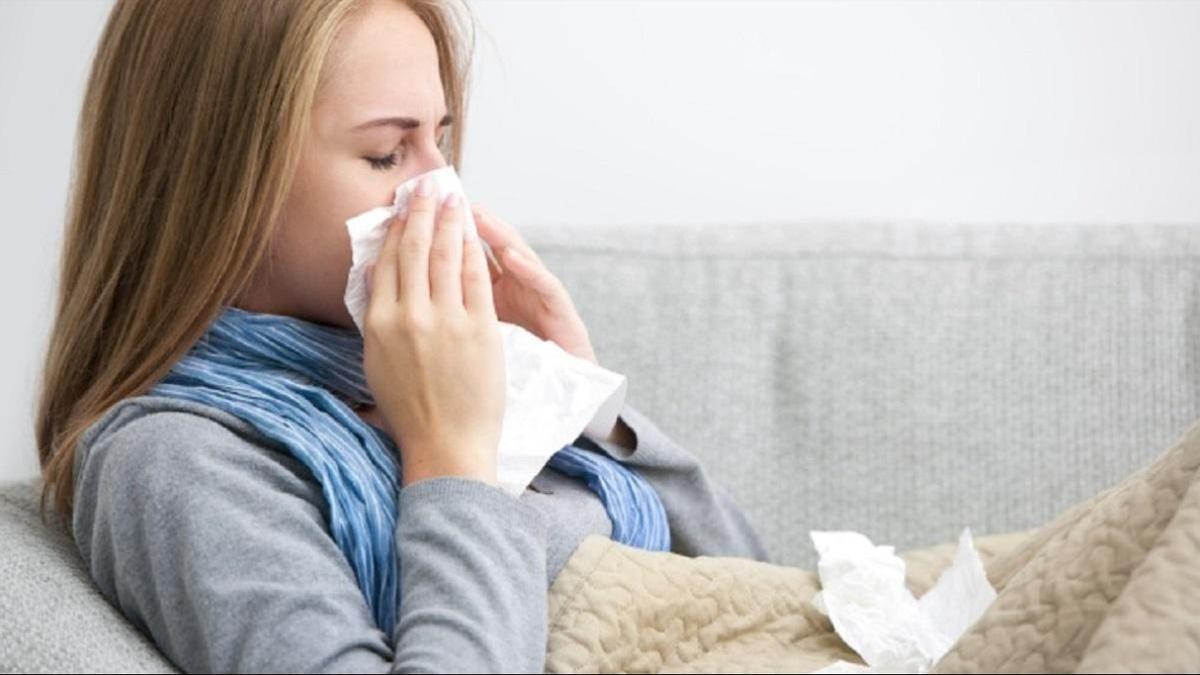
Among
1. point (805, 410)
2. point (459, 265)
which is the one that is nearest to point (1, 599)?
point (459, 265)

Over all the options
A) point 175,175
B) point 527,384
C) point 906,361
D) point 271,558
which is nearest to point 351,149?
point 175,175

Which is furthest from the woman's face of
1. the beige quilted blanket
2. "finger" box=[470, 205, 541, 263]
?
the beige quilted blanket

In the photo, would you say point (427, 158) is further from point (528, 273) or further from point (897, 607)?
point (897, 607)

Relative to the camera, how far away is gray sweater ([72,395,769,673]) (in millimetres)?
1067

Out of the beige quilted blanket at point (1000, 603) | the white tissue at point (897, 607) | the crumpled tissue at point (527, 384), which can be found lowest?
the white tissue at point (897, 607)

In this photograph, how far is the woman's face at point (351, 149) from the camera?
133 centimetres

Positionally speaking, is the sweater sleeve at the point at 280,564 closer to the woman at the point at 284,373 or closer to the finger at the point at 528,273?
the woman at the point at 284,373

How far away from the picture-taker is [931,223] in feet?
6.19

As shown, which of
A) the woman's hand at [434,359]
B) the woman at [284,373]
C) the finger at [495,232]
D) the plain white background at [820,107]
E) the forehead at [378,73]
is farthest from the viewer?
the plain white background at [820,107]

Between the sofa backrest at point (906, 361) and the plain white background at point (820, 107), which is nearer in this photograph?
the sofa backrest at point (906, 361)

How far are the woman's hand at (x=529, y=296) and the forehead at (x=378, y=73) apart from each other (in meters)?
0.19

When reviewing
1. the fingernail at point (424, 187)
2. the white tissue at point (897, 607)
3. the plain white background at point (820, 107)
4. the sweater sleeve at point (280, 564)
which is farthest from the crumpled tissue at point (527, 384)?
the plain white background at point (820, 107)

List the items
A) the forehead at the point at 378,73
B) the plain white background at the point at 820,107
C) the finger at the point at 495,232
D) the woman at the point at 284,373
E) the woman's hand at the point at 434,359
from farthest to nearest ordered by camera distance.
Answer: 1. the plain white background at the point at 820,107
2. the finger at the point at 495,232
3. the forehead at the point at 378,73
4. the woman's hand at the point at 434,359
5. the woman at the point at 284,373

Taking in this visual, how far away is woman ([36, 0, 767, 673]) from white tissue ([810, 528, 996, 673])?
213mm
